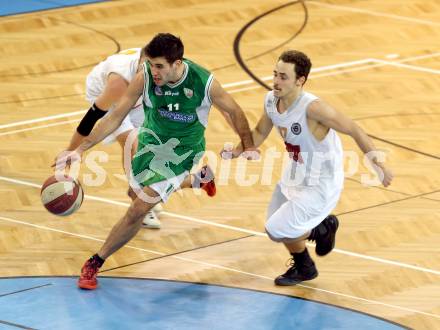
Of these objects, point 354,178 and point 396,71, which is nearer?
point 354,178

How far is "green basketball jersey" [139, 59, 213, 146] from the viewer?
838 centimetres

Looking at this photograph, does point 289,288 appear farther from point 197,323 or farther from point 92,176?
point 92,176

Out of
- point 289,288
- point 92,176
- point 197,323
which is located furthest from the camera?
point 92,176

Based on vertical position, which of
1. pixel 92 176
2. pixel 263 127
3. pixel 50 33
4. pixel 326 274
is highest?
pixel 263 127

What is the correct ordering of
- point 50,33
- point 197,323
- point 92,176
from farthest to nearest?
point 50,33 < point 92,176 < point 197,323

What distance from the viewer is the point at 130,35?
14844 millimetres

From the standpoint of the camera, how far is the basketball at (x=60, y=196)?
871 centimetres

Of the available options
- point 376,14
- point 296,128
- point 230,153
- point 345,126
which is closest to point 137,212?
point 230,153

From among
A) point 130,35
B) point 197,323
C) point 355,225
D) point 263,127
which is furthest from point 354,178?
point 130,35

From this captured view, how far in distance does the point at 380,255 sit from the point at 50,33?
6941 millimetres

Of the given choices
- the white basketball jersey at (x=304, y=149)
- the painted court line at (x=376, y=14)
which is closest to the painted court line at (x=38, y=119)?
the white basketball jersey at (x=304, y=149)

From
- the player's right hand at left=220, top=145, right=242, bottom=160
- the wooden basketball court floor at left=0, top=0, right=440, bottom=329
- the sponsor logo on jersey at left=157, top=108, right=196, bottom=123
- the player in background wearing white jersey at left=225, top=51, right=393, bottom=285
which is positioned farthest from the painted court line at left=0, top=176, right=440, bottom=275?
the sponsor logo on jersey at left=157, top=108, right=196, bottom=123

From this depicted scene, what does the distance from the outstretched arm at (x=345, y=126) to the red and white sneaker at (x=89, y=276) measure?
6.20 ft

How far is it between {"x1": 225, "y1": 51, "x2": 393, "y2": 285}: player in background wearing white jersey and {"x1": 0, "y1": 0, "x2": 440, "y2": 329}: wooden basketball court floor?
39cm
